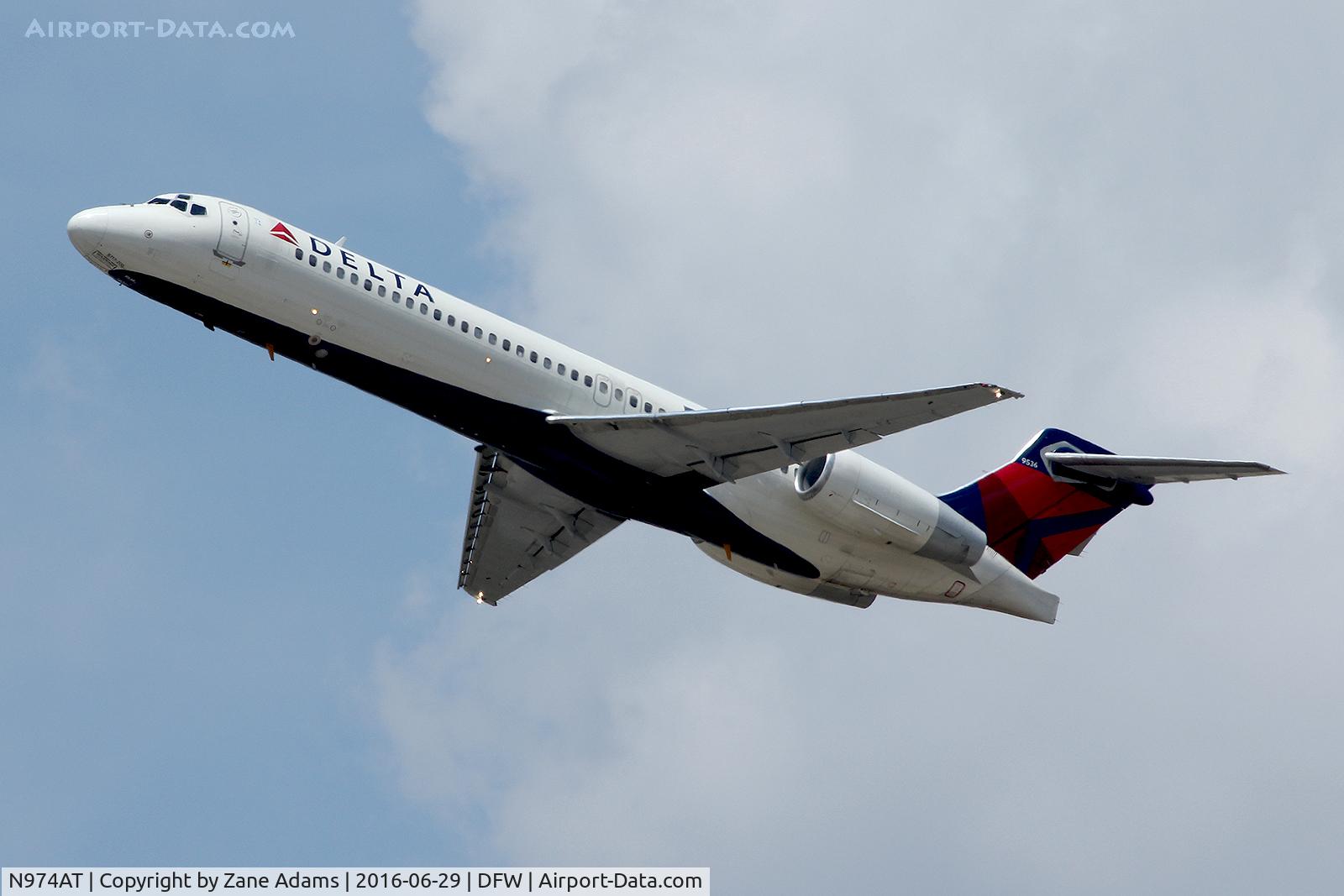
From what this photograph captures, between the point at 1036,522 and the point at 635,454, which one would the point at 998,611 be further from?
the point at 635,454

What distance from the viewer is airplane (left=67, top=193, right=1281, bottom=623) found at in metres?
23.9

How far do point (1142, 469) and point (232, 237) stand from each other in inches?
598

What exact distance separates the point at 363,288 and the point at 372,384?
1.42 metres

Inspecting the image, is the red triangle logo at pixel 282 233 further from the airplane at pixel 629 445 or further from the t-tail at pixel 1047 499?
the t-tail at pixel 1047 499

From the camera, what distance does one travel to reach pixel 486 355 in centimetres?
2500

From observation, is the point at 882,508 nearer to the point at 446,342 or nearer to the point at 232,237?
the point at 446,342

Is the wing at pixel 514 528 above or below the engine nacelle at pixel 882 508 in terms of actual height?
above

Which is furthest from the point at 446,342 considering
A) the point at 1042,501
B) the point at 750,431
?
the point at 1042,501

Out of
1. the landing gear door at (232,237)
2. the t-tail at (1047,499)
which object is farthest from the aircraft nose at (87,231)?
the t-tail at (1047,499)

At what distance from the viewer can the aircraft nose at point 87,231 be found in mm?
23453

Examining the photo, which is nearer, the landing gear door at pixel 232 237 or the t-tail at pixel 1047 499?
the landing gear door at pixel 232 237

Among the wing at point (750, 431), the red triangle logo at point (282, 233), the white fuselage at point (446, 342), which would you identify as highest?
the red triangle logo at point (282, 233)

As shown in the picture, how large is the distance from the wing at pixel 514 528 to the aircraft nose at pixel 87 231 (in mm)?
7642

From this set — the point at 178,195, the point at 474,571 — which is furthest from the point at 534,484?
the point at 178,195
